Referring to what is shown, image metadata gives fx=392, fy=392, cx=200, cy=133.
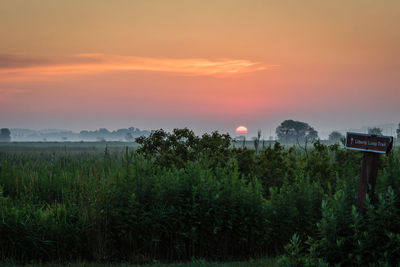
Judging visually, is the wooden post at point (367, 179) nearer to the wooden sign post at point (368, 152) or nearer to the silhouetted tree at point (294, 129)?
the wooden sign post at point (368, 152)

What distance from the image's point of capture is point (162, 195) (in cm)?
923

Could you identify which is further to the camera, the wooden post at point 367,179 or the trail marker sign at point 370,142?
the trail marker sign at point 370,142

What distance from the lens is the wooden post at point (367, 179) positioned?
6883 mm

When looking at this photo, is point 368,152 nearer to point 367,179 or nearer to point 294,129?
point 367,179

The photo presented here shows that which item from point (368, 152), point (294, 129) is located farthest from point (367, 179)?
point (294, 129)

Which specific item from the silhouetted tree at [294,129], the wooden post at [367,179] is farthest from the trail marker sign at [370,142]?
the silhouetted tree at [294,129]

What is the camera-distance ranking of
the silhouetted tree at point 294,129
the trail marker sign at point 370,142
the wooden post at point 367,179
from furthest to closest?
the silhouetted tree at point 294,129 → the trail marker sign at point 370,142 → the wooden post at point 367,179

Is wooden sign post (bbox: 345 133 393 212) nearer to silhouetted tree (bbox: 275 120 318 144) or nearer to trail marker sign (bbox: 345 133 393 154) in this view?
trail marker sign (bbox: 345 133 393 154)

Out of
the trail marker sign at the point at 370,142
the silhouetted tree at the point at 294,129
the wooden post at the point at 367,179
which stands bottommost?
the wooden post at the point at 367,179

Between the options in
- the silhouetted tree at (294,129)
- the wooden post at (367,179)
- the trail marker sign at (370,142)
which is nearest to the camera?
the wooden post at (367,179)

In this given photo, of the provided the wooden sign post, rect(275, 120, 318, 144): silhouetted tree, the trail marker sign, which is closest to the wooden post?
the wooden sign post

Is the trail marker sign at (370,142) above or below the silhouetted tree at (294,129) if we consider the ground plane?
below

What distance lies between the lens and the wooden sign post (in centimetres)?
695

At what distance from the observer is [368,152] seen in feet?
24.1
